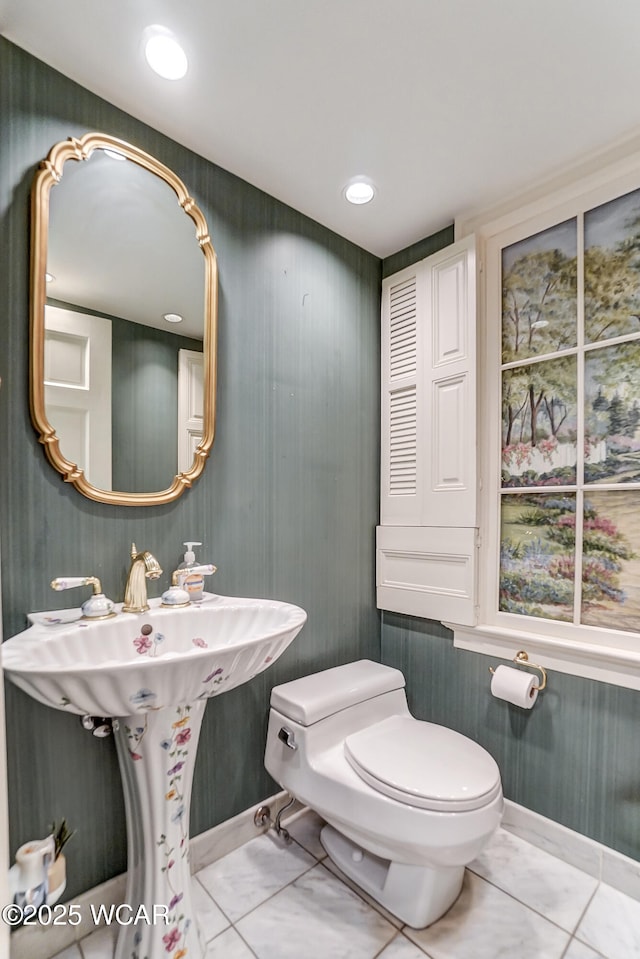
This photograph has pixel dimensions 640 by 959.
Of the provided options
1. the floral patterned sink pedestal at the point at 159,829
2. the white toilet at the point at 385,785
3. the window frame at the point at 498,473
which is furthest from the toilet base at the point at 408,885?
the window frame at the point at 498,473

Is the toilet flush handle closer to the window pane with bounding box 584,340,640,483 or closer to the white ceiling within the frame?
the window pane with bounding box 584,340,640,483

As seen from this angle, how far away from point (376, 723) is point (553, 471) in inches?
43.2

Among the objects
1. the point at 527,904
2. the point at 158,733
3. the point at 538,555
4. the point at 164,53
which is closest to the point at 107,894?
the point at 158,733

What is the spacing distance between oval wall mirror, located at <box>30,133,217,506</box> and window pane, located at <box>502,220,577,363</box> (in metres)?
1.12

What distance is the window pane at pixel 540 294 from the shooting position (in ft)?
5.19

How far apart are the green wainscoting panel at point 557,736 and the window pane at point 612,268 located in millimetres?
1172

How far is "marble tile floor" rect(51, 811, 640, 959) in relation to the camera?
1.16m

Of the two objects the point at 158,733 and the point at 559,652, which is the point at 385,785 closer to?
the point at 158,733

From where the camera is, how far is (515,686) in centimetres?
152

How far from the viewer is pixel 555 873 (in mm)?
1422

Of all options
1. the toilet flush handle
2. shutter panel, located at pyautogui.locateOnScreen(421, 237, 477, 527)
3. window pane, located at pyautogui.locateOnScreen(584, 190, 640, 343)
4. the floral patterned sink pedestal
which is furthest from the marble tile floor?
window pane, located at pyautogui.locateOnScreen(584, 190, 640, 343)

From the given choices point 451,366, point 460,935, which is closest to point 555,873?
point 460,935

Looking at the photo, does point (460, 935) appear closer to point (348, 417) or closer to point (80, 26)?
point (348, 417)

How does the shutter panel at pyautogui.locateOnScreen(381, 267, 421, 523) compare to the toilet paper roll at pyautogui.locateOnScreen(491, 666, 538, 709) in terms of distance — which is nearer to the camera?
the toilet paper roll at pyautogui.locateOnScreen(491, 666, 538, 709)
